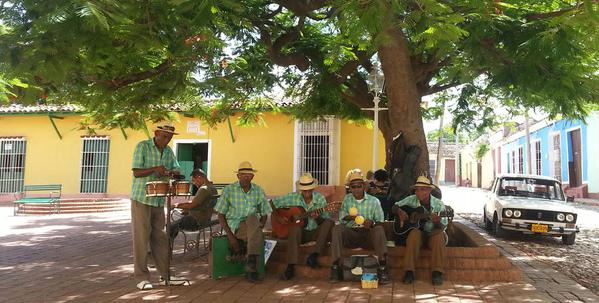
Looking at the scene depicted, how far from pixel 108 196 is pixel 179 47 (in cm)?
1305

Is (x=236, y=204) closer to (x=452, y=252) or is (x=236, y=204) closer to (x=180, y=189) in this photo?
(x=180, y=189)

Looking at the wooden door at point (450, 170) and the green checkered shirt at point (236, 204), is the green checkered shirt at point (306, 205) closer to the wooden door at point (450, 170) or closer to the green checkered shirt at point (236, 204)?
the green checkered shirt at point (236, 204)

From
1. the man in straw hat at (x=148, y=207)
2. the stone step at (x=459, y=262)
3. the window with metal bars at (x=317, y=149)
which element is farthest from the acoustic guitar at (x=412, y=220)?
the window with metal bars at (x=317, y=149)

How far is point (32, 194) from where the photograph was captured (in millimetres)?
17875

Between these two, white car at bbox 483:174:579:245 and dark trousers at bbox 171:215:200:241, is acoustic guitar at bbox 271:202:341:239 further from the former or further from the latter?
white car at bbox 483:174:579:245

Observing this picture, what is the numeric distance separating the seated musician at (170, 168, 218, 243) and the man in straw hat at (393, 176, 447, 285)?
8.27ft

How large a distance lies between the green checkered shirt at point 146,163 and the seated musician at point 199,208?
1.23 metres

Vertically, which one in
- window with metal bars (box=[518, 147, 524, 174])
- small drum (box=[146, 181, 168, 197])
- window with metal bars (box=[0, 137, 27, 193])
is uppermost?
window with metal bars (box=[518, 147, 524, 174])

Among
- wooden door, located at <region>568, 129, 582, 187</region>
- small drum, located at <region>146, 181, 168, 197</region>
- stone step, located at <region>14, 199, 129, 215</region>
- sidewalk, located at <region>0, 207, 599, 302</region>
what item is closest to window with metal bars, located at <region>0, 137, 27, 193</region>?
stone step, located at <region>14, 199, 129, 215</region>

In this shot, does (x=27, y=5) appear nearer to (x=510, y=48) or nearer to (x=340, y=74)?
(x=510, y=48)

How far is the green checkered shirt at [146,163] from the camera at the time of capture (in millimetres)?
5137

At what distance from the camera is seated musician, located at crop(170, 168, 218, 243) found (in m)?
6.57

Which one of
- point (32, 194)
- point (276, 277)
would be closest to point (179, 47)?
point (276, 277)

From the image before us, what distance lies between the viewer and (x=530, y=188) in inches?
433
